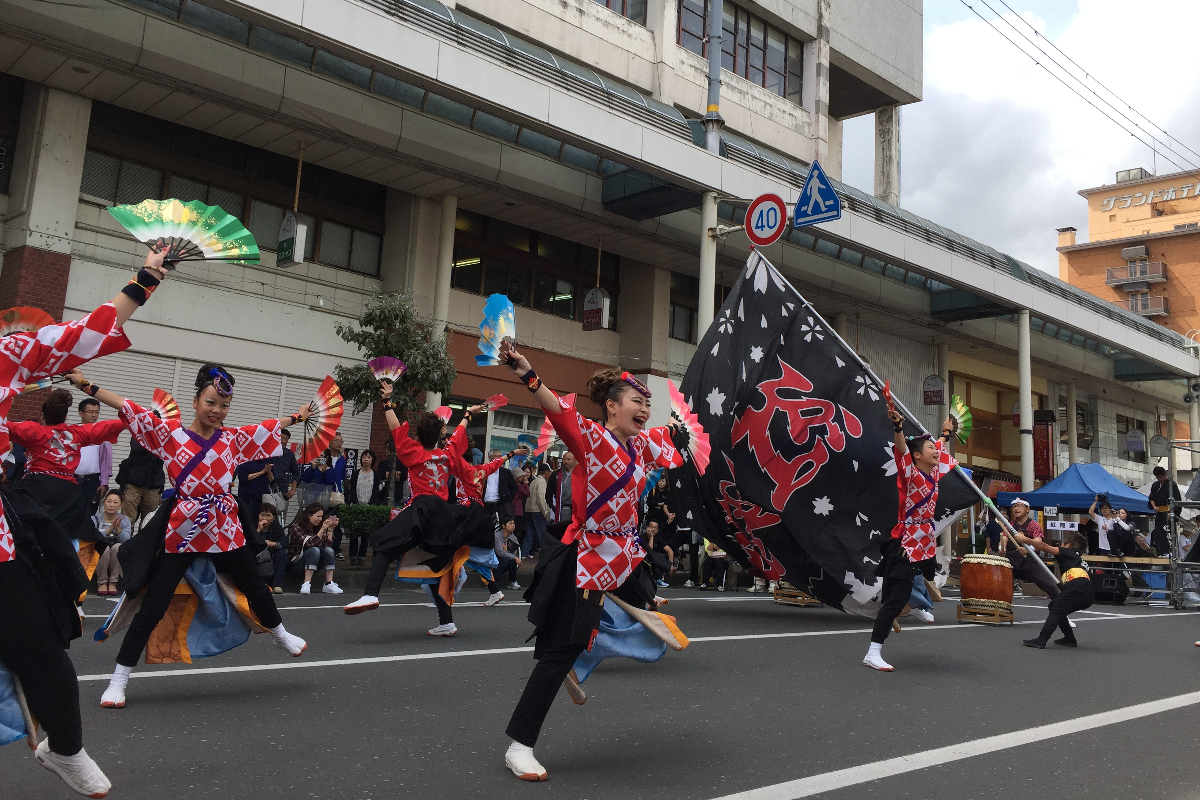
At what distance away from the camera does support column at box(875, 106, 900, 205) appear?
104 ft

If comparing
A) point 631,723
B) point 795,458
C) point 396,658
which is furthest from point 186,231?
point 795,458

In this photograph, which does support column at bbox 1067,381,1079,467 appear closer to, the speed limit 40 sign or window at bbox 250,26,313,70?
the speed limit 40 sign

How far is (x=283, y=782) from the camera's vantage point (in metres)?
3.78

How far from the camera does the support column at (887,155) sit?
31828mm

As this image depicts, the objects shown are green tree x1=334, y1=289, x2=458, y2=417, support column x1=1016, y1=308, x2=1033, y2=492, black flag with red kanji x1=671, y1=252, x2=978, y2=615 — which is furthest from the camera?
support column x1=1016, y1=308, x2=1033, y2=492

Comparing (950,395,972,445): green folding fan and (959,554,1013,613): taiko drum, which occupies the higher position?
(950,395,972,445): green folding fan

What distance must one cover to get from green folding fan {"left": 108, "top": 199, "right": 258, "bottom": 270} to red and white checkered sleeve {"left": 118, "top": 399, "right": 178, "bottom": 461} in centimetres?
145

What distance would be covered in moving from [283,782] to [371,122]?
1552 cm


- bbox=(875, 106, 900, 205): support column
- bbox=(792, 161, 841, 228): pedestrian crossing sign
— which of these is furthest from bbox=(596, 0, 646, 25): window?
bbox=(875, 106, 900, 205): support column

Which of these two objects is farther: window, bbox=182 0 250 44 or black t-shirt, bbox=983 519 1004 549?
black t-shirt, bbox=983 519 1004 549

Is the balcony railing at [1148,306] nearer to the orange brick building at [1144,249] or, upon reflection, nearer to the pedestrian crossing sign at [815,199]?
the orange brick building at [1144,249]

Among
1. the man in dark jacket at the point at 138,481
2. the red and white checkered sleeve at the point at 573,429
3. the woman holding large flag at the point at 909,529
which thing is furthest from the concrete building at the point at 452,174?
the red and white checkered sleeve at the point at 573,429

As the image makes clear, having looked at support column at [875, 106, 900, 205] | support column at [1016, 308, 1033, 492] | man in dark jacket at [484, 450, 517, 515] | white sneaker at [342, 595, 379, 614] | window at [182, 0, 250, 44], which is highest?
support column at [875, 106, 900, 205]

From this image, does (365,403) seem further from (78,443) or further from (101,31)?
(78,443)
